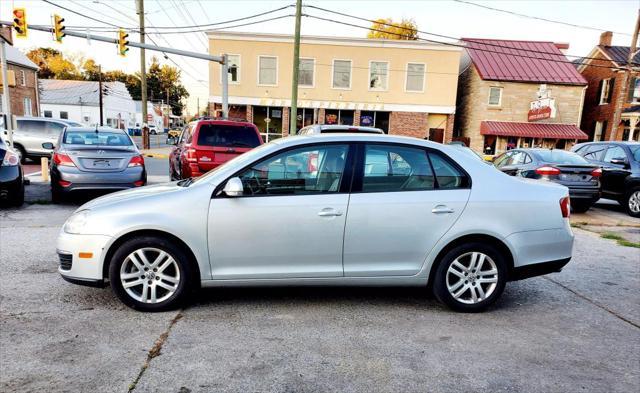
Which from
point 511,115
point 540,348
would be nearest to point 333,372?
point 540,348

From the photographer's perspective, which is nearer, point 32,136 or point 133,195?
point 133,195

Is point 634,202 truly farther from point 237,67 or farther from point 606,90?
point 606,90

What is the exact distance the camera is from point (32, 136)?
55.9ft

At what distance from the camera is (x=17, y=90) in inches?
1487

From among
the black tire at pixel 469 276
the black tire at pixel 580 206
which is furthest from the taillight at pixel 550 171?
the black tire at pixel 469 276

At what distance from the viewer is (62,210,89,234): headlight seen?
12.2ft

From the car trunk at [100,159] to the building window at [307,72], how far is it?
21.6 meters

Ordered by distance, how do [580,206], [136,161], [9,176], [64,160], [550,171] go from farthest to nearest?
[580,206]
[550,171]
[136,161]
[64,160]
[9,176]

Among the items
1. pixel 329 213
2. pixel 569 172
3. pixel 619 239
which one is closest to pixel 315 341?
pixel 329 213

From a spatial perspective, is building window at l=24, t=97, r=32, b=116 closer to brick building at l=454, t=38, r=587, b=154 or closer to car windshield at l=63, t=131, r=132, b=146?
car windshield at l=63, t=131, r=132, b=146

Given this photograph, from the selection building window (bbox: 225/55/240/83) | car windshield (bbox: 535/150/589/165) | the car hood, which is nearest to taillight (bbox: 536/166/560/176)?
car windshield (bbox: 535/150/589/165)

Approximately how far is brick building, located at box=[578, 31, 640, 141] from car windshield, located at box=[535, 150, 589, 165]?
2333 cm

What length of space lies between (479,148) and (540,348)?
1074 inches

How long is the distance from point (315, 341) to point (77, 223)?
2.30 m
